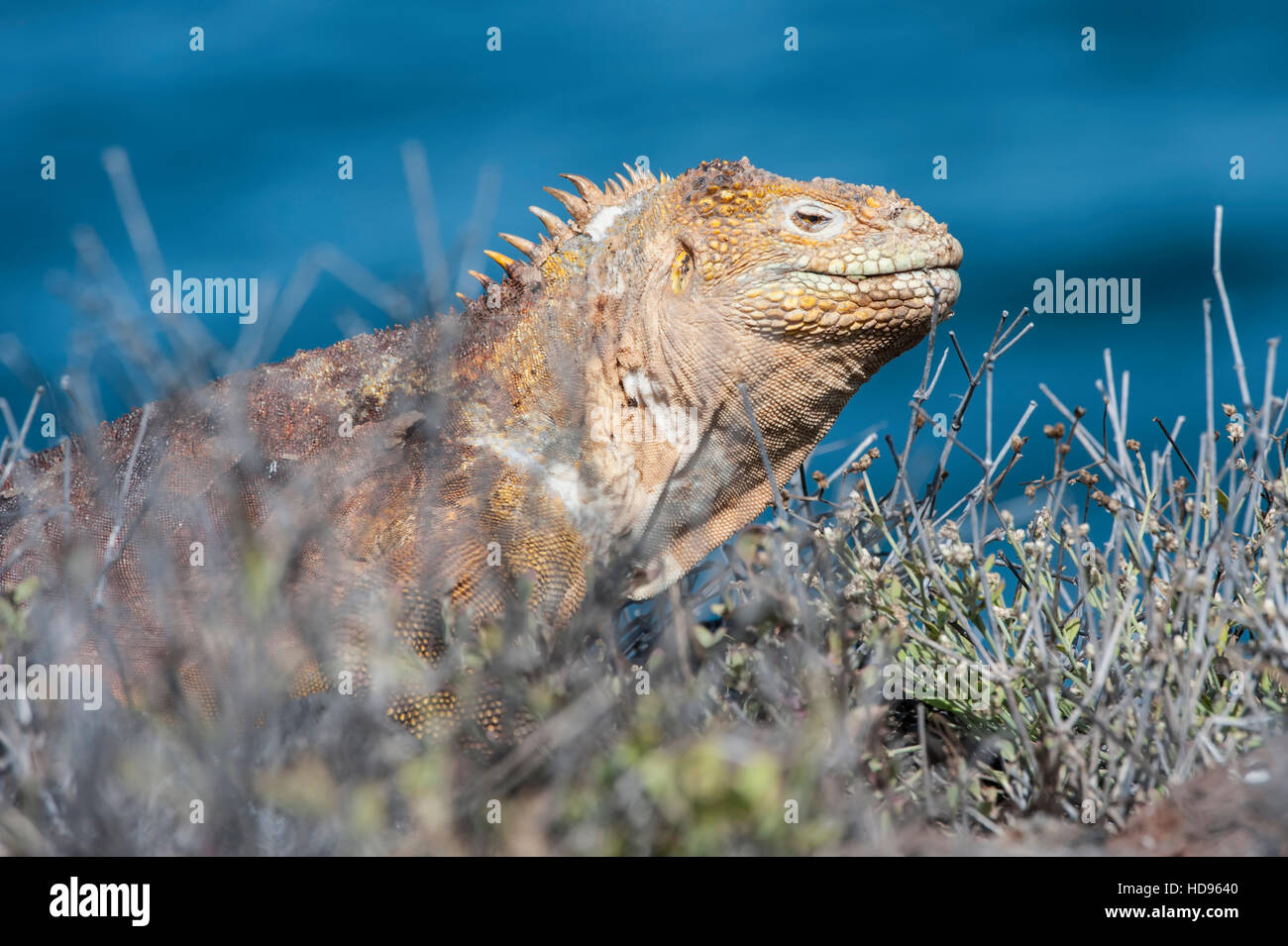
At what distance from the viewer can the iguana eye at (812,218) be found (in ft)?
11.8

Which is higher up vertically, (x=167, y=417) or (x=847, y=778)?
(x=167, y=417)

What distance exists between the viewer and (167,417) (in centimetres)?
381

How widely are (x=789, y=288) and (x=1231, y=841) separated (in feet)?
6.50

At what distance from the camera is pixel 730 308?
3553mm

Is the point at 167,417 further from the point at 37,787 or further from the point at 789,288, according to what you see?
the point at 789,288

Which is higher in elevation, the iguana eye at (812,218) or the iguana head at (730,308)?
the iguana eye at (812,218)

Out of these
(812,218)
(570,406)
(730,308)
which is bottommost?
(570,406)

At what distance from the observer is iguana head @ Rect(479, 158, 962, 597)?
11.6 ft

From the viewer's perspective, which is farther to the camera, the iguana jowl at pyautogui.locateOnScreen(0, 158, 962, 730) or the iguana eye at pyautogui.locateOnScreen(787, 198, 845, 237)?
the iguana eye at pyautogui.locateOnScreen(787, 198, 845, 237)

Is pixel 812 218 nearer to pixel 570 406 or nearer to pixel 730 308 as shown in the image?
pixel 730 308

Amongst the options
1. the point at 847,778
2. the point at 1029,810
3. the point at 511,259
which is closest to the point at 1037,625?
the point at 1029,810

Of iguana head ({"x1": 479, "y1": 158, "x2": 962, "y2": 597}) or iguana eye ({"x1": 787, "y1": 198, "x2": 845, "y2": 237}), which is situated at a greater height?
iguana eye ({"x1": 787, "y1": 198, "x2": 845, "y2": 237})

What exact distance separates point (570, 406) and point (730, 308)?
1.96 ft

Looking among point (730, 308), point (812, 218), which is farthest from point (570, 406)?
point (812, 218)
